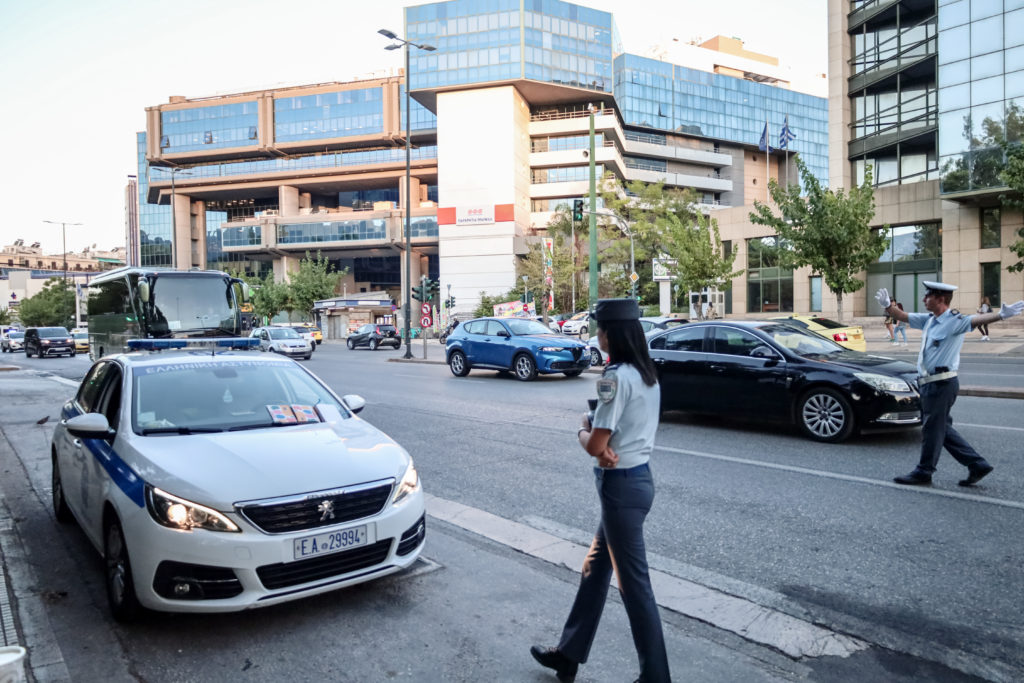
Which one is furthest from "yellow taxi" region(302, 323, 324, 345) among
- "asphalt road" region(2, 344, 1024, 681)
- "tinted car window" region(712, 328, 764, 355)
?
"tinted car window" region(712, 328, 764, 355)

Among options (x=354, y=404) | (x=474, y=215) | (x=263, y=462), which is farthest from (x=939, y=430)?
(x=474, y=215)

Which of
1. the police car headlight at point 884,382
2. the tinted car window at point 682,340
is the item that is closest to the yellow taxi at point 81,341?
the tinted car window at point 682,340

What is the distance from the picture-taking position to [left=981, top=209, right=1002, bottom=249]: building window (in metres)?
34.0

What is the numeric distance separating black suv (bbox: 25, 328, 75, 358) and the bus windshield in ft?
81.1

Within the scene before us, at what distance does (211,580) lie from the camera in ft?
11.8

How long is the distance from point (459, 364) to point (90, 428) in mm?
14732

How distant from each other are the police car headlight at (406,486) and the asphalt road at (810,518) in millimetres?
599

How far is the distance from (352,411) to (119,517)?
5.90 feet

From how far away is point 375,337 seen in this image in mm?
41375

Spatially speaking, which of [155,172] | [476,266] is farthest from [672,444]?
[155,172]

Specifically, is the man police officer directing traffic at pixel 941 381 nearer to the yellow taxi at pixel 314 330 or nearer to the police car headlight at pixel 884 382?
the police car headlight at pixel 884 382

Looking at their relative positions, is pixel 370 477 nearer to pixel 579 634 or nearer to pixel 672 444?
pixel 579 634

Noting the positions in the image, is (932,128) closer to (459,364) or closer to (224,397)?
(459,364)

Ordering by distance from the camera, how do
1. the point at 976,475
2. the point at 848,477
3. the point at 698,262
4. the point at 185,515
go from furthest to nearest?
the point at 698,262 < the point at 848,477 < the point at 976,475 < the point at 185,515
